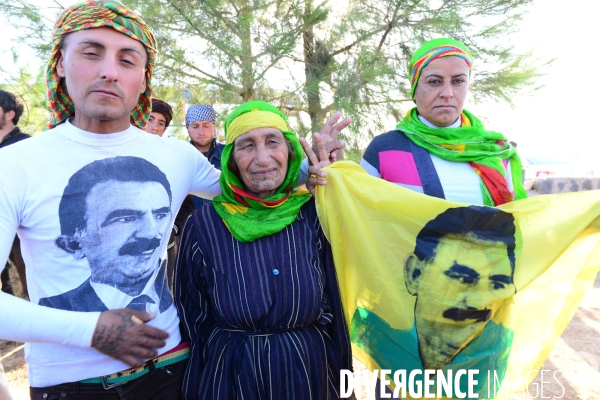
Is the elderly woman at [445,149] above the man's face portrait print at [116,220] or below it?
above

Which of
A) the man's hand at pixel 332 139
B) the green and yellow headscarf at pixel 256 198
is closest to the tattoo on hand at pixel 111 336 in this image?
the green and yellow headscarf at pixel 256 198

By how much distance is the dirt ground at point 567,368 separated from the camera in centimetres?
320

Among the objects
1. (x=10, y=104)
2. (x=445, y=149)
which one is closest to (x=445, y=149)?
(x=445, y=149)

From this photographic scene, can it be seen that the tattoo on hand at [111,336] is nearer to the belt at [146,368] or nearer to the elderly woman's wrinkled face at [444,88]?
the belt at [146,368]

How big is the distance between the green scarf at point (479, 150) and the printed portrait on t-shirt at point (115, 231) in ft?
4.05

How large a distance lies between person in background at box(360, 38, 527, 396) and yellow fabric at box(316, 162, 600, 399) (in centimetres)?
16

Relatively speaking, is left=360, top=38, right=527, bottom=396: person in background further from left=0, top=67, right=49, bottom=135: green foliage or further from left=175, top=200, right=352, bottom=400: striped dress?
left=0, top=67, right=49, bottom=135: green foliage

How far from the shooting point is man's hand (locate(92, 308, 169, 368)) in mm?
1249

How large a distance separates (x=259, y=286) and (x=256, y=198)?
0.37 metres

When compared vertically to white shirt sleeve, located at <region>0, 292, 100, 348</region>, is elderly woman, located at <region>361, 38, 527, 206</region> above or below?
above

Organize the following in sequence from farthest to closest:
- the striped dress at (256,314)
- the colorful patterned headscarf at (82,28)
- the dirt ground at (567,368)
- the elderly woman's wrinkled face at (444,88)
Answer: the dirt ground at (567,368), the elderly woman's wrinkled face at (444,88), the striped dress at (256,314), the colorful patterned headscarf at (82,28)

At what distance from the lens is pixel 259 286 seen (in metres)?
1.62

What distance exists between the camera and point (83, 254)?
1354 mm

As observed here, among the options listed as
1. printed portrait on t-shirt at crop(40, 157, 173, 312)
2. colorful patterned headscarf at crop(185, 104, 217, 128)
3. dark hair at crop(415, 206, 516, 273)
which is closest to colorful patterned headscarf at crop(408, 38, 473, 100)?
dark hair at crop(415, 206, 516, 273)
